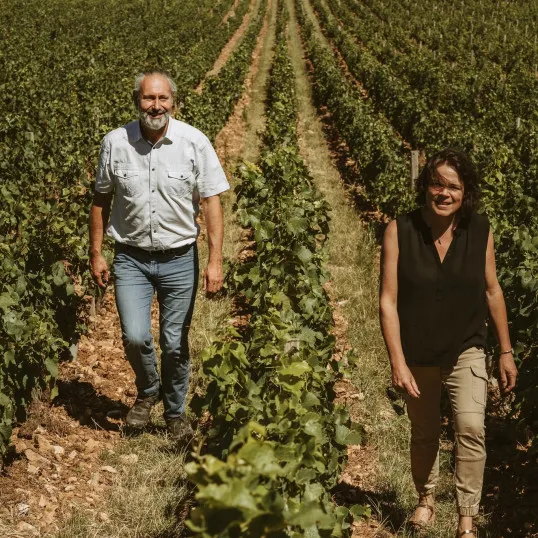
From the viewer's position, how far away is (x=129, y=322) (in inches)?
158

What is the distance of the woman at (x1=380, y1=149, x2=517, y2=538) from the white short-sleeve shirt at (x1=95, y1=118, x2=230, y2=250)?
4.14 ft

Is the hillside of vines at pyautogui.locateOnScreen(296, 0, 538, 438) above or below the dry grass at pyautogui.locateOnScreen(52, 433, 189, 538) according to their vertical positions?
above

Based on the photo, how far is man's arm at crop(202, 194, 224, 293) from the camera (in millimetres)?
3998

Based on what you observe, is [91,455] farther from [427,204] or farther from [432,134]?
[432,134]

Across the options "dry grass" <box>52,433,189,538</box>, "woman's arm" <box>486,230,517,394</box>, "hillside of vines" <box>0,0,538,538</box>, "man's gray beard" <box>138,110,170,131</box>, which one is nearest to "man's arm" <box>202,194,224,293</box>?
"hillside of vines" <box>0,0,538,538</box>

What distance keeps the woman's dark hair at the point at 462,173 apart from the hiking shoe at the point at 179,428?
85.2 inches

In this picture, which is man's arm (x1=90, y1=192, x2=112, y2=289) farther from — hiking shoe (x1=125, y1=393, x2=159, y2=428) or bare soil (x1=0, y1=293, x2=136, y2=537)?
bare soil (x1=0, y1=293, x2=136, y2=537)

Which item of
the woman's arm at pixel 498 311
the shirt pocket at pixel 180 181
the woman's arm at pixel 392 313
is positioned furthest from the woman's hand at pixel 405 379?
the shirt pocket at pixel 180 181

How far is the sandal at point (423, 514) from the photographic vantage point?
11.8 ft

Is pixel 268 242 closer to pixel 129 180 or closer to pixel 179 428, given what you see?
pixel 179 428

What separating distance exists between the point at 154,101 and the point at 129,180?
456mm

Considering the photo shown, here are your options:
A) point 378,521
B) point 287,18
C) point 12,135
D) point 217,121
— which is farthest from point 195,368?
point 287,18

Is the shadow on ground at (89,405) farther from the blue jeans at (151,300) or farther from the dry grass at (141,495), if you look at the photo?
the blue jeans at (151,300)

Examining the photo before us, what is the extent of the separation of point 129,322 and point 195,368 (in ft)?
5.21
